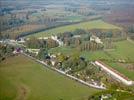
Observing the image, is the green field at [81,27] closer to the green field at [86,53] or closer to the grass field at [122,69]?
the green field at [86,53]

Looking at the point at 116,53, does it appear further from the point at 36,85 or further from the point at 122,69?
the point at 36,85

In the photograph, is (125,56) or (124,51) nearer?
(125,56)

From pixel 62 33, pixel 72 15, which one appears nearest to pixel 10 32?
pixel 62 33

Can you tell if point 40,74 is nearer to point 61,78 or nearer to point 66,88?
point 61,78

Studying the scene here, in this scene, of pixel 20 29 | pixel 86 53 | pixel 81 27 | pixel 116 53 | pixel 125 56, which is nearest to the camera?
pixel 125 56

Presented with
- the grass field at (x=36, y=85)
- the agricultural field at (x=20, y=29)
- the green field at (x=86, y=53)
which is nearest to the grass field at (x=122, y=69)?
the green field at (x=86, y=53)

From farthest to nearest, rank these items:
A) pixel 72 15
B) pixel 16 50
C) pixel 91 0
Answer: pixel 91 0, pixel 72 15, pixel 16 50

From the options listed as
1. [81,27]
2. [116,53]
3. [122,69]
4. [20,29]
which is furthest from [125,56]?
[20,29]

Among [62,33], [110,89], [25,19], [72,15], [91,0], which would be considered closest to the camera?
[110,89]
